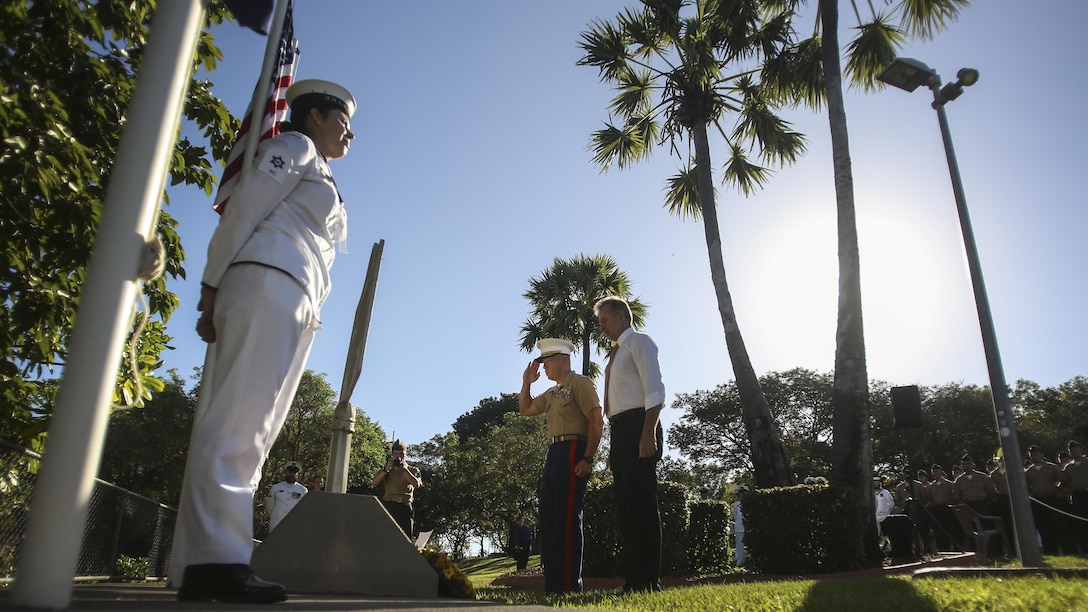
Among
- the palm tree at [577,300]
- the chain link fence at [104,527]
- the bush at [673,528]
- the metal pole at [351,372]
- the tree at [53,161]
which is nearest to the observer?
the tree at [53,161]

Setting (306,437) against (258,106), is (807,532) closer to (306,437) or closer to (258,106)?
(258,106)

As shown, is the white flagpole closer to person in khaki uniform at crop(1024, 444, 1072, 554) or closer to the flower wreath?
the flower wreath

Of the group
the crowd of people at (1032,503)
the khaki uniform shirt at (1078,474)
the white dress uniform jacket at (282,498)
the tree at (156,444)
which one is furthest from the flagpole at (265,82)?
the tree at (156,444)

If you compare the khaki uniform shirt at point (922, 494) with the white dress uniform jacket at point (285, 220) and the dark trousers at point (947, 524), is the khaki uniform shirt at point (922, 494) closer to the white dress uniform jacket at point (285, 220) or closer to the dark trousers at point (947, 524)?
the dark trousers at point (947, 524)

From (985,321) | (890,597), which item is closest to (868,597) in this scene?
(890,597)

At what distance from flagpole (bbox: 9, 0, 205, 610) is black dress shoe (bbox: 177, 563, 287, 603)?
19.5 inches

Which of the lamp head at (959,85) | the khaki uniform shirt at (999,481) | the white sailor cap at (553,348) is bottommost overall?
the khaki uniform shirt at (999,481)

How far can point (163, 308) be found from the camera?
15.9 feet

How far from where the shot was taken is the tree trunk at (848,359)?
8941 millimetres

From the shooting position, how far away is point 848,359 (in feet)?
31.8

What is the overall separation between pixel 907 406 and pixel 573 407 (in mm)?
6732

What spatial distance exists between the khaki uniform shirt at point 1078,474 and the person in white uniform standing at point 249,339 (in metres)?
12.7

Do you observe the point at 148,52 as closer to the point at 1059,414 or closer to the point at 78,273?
the point at 78,273

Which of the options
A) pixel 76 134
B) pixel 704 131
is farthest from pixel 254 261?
pixel 704 131
